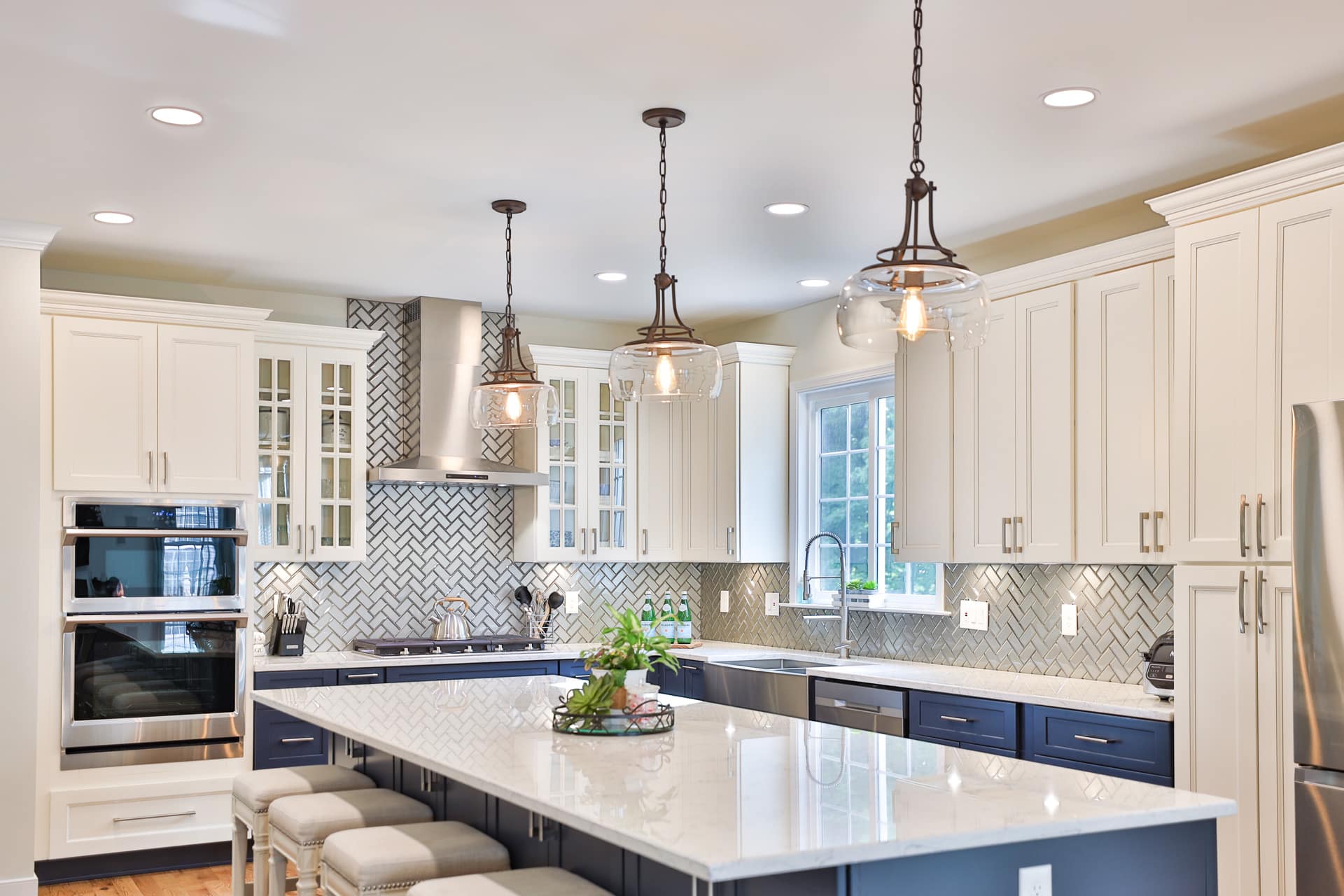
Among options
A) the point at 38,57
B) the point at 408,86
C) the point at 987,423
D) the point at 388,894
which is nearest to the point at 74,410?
the point at 38,57

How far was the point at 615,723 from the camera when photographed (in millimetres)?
3105

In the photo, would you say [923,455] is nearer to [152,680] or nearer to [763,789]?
[763,789]

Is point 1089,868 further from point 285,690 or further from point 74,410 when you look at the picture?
point 74,410

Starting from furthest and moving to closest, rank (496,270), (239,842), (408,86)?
→ 1. (496,270)
2. (239,842)
3. (408,86)

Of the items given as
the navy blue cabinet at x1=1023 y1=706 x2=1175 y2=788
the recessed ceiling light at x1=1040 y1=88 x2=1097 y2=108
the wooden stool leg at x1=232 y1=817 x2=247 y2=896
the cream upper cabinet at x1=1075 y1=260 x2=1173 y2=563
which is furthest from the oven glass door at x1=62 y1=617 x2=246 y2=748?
the recessed ceiling light at x1=1040 y1=88 x2=1097 y2=108

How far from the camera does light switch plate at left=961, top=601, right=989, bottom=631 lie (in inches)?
200

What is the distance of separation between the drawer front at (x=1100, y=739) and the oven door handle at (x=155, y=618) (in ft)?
10.7

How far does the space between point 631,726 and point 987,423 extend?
219cm

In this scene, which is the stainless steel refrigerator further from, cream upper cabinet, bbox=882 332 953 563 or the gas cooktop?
the gas cooktop

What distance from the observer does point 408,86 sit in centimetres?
329

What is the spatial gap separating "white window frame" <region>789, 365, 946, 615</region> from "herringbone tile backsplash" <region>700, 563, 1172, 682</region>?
6.6 inches

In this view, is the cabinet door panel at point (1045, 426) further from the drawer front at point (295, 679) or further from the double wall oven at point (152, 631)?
the double wall oven at point (152, 631)

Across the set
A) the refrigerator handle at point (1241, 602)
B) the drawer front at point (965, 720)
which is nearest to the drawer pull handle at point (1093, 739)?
the drawer front at point (965, 720)

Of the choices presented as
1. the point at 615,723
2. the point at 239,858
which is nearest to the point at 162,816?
the point at 239,858
